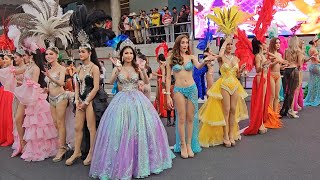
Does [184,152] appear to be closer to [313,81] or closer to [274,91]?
[274,91]

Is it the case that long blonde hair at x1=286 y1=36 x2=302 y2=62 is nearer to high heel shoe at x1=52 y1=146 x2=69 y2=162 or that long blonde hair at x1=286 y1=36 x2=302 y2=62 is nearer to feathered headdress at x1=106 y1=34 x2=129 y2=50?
feathered headdress at x1=106 y1=34 x2=129 y2=50

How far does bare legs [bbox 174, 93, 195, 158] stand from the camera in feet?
15.2

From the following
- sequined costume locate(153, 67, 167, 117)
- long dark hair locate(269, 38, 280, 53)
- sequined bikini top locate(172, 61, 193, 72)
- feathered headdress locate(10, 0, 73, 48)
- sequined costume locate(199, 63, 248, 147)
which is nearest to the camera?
sequined bikini top locate(172, 61, 193, 72)

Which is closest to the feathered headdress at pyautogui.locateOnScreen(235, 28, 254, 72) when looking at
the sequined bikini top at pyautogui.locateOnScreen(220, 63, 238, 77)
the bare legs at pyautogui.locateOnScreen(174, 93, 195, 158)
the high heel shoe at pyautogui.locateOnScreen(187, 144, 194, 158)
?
the sequined bikini top at pyautogui.locateOnScreen(220, 63, 238, 77)

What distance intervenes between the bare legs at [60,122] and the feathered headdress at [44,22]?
3.74ft

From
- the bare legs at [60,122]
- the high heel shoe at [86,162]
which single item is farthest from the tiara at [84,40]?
the high heel shoe at [86,162]

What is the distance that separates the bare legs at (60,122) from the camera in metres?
4.84

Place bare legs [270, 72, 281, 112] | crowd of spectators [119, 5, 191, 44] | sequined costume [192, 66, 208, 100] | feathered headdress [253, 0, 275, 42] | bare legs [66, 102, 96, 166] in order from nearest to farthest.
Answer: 1. bare legs [66, 102, 96, 166]
2. feathered headdress [253, 0, 275, 42]
3. bare legs [270, 72, 281, 112]
4. sequined costume [192, 66, 208, 100]
5. crowd of spectators [119, 5, 191, 44]

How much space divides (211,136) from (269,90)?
1.65 meters

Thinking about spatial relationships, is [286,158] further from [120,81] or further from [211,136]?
[120,81]

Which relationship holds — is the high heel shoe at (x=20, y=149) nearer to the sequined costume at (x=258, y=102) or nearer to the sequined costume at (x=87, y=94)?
the sequined costume at (x=87, y=94)

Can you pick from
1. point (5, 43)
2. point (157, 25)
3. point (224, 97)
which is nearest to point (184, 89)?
point (224, 97)

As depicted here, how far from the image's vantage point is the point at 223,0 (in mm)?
12695

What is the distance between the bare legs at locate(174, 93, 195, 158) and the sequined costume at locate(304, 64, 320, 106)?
5.30 metres
